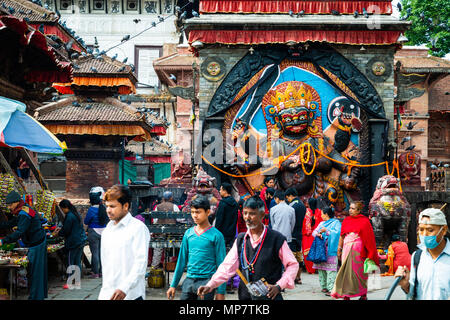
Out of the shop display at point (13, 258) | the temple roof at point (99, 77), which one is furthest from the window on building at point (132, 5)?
the shop display at point (13, 258)

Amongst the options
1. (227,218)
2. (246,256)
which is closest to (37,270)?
(227,218)

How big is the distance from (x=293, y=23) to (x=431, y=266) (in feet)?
39.6

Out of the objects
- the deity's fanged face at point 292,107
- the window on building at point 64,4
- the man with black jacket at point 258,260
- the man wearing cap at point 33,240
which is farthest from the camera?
the window on building at point 64,4

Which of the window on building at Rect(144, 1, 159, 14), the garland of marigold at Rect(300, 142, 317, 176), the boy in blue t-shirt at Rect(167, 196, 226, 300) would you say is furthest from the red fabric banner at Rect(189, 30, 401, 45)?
the window on building at Rect(144, 1, 159, 14)

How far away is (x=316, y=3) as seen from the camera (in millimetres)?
16312

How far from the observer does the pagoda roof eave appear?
51.8ft

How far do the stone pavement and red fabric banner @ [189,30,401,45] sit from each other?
25.8ft

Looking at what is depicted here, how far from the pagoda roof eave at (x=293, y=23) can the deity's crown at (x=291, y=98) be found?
1887mm

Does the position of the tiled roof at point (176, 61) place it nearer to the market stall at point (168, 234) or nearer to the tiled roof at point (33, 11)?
the tiled roof at point (33, 11)

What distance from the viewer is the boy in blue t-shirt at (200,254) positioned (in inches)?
241

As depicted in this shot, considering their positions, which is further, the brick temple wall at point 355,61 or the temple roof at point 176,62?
the temple roof at point 176,62

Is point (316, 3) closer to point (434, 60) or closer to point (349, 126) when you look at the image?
point (349, 126)

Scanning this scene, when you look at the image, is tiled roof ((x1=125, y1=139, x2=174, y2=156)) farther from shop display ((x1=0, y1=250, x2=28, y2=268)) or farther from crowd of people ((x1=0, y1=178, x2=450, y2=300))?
shop display ((x1=0, y1=250, x2=28, y2=268))

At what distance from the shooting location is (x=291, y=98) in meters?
15.9
